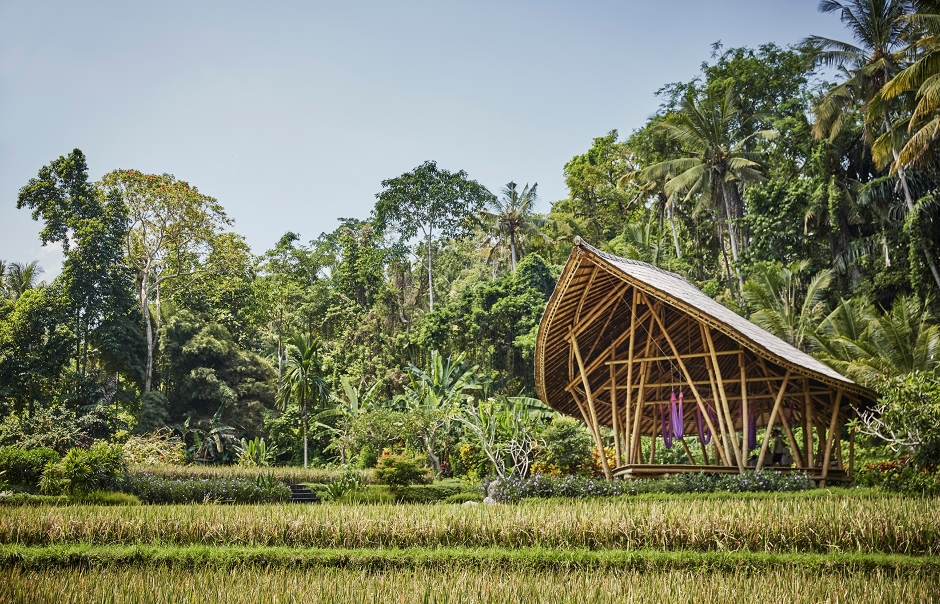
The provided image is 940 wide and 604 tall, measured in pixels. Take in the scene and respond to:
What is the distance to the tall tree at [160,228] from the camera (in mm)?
30672

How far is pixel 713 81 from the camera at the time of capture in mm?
28094

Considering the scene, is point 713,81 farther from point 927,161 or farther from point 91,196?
point 91,196

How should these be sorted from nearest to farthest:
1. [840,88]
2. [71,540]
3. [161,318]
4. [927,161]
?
[71,540] < [927,161] < [840,88] < [161,318]

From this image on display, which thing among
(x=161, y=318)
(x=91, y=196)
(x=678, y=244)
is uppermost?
(x=91, y=196)

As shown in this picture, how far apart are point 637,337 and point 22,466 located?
47.3ft

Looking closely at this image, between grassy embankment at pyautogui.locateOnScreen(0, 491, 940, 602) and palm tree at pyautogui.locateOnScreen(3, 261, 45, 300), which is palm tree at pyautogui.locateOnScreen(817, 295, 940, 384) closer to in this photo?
grassy embankment at pyautogui.locateOnScreen(0, 491, 940, 602)

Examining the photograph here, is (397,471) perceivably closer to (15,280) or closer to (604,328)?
(604,328)

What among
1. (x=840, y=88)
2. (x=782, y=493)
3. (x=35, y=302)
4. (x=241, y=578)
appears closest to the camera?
(x=241, y=578)

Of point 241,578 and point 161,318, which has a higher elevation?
point 161,318

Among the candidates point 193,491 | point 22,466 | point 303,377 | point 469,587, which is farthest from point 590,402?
point 22,466

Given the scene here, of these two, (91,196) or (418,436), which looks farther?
(91,196)

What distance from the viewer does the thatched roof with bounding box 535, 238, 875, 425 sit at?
12672 mm

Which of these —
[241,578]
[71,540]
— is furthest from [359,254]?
[241,578]

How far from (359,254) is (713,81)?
17.6 metres
